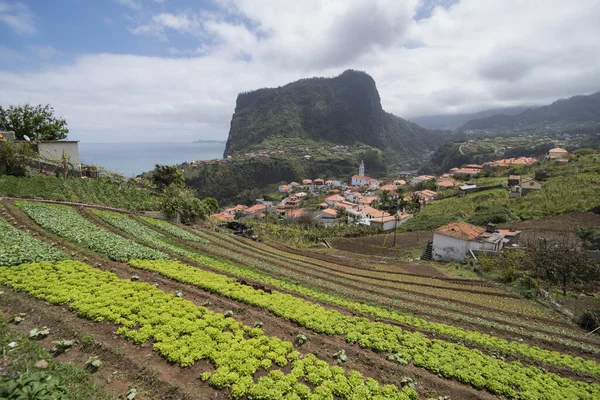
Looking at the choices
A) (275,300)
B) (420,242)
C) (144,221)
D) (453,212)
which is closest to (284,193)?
(453,212)

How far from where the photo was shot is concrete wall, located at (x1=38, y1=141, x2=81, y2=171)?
3516cm

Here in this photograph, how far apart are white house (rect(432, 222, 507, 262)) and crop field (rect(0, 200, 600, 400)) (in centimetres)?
1368

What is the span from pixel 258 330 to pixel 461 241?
31650mm

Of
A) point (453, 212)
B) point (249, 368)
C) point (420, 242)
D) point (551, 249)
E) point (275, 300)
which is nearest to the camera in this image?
point (249, 368)

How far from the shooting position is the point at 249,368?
29.4 feet

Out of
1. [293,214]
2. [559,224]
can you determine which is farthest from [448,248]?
[293,214]

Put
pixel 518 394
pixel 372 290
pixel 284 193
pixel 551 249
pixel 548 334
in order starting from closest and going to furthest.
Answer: pixel 518 394
pixel 548 334
pixel 372 290
pixel 551 249
pixel 284 193

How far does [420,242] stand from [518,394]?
35.6 metres

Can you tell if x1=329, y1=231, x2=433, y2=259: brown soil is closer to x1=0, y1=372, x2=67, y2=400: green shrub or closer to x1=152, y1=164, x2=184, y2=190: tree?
x1=152, y1=164, x2=184, y2=190: tree

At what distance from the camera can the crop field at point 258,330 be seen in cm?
884

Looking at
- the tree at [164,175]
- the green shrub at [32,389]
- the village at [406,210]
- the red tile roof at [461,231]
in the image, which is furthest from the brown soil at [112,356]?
the tree at [164,175]

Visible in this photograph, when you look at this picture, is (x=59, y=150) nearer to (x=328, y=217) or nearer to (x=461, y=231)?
(x=461, y=231)

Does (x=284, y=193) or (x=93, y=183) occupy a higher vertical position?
(x=93, y=183)

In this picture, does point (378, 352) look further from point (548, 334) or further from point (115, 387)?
point (548, 334)
